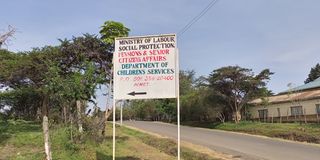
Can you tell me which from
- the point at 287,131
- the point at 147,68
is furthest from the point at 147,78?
the point at 287,131

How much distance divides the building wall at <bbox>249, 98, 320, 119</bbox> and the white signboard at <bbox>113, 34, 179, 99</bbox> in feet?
101

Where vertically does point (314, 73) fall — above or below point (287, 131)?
above

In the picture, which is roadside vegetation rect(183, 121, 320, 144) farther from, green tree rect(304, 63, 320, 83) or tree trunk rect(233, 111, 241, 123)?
green tree rect(304, 63, 320, 83)

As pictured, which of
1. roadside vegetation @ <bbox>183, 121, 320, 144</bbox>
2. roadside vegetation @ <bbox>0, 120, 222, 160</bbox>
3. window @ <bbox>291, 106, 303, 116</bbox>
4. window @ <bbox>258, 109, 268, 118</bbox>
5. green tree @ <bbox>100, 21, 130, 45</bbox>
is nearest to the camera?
roadside vegetation @ <bbox>0, 120, 222, 160</bbox>

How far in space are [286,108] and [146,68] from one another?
35029 mm

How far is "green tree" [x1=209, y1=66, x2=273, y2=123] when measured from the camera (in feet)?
140

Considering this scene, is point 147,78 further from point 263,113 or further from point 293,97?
point 263,113

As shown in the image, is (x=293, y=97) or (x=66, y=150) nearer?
(x=66, y=150)

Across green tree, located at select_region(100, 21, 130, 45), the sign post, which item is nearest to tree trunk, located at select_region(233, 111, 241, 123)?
green tree, located at select_region(100, 21, 130, 45)

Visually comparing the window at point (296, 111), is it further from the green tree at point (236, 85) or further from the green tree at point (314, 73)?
the green tree at point (314, 73)

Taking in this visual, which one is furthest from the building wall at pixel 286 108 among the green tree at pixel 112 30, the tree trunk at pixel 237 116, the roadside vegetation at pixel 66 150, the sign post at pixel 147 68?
the sign post at pixel 147 68

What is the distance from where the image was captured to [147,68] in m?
10.8

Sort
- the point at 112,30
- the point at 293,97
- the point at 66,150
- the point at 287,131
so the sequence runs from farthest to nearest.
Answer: the point at 293,97, the point at 287,131, the point at 112,30, the point at 66,150

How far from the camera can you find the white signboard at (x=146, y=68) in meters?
10.6
